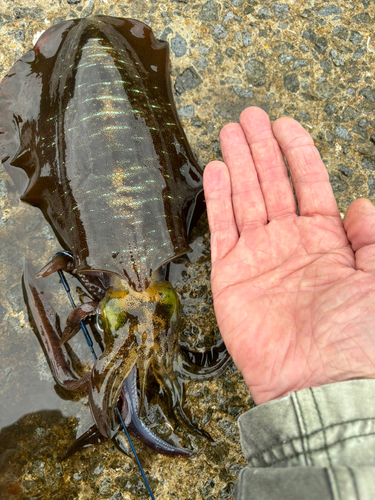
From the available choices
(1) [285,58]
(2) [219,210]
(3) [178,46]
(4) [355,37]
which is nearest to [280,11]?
(1) [285,58]

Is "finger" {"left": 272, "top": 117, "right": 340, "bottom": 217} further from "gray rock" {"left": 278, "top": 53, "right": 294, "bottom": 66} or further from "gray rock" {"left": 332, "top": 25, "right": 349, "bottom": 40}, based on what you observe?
"gray rock" {"left": 332, "top": 25, "right": 349, "bottom": 40}

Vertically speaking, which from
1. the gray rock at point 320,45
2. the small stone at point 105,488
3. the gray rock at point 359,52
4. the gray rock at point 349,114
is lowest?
the small stone at point 105,488

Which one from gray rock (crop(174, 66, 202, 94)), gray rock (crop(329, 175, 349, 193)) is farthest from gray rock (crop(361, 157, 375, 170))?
gray rock (crop(174, 66, 202, 94))

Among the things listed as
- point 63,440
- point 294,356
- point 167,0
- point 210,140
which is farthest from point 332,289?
point 167,0

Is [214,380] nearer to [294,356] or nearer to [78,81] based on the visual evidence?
[294,356]

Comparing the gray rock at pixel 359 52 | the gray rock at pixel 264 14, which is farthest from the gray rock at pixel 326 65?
the gray rock at pixel 264 14

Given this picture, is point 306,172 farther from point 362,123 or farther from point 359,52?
point 359,52

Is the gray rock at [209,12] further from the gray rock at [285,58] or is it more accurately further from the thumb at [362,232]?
the thumb at [362,232]
